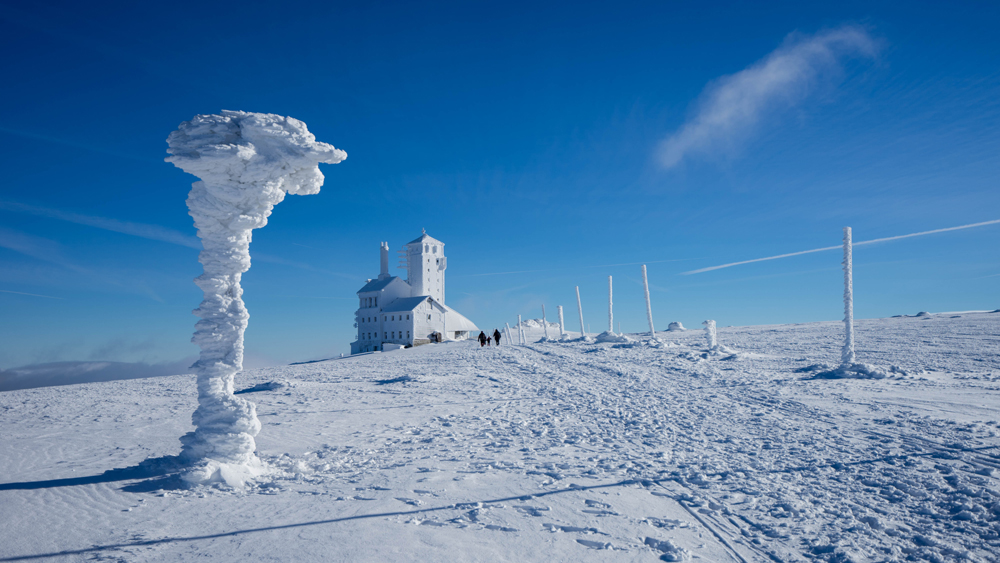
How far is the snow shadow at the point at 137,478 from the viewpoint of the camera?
311 inches

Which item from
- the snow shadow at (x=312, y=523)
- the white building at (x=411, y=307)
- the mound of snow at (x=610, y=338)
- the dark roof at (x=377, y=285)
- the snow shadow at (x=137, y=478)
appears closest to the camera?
the snow shadow at (x=312, y=523)

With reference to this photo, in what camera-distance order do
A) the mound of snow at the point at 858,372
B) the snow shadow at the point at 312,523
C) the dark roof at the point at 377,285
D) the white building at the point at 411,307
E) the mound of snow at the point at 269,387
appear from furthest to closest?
the dark roof at the point at 377,285 < the white building at the point at 411,307 < the mound of snow at the point at 269,387 < the mound of snow at the point at 858,372 < the snow shadow at the point at 312,523

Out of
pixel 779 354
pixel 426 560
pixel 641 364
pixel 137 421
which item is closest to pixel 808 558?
→ pixel 426 560

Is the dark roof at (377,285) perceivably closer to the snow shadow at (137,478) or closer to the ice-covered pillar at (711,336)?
the ice-covered pillar at (711,336)

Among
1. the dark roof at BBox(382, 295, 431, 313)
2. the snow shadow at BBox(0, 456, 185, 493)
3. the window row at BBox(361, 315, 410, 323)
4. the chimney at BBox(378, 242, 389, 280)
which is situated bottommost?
the snow shadow at BBox(0, 456, 185, 493)

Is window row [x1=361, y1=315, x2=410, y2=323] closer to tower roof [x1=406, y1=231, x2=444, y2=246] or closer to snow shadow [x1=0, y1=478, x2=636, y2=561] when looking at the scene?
tower roof [x1=406, y1=231, x2=444, y2=246]

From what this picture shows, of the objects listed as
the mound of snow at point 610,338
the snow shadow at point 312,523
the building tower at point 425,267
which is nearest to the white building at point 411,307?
the building tower at point 425,267

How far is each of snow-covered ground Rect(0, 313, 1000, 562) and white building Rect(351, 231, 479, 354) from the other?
1610 inches

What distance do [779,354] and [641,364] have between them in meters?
7.87

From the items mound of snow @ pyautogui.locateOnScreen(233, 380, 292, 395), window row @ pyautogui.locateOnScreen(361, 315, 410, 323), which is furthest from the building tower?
mound of snow @ pyautogui.locateOnScreen(233, 380, 292, 395)

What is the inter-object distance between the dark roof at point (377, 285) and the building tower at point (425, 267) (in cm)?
293

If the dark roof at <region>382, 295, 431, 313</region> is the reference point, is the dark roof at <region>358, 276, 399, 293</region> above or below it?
above

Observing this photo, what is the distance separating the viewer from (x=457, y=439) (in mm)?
10656

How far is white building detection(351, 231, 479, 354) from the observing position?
57250mm
